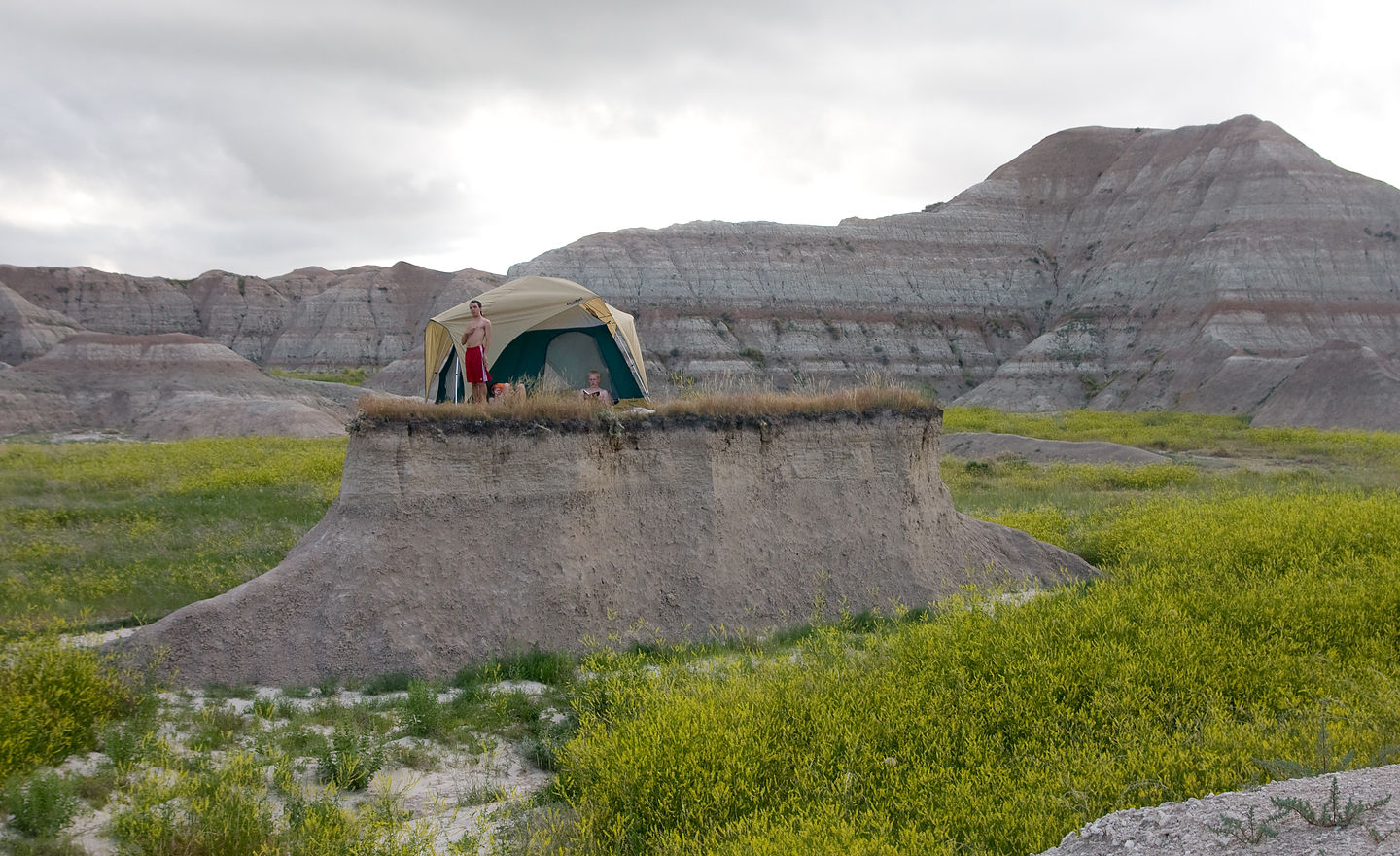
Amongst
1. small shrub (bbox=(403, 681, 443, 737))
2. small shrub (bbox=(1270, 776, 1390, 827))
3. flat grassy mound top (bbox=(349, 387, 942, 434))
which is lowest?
small shrub (bbox=(403, 681, 443, 737))

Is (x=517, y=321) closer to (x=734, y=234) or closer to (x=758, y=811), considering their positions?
(x=758, y=811)

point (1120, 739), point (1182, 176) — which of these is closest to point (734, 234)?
point (1182, 176)

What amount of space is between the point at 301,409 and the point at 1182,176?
196 ft

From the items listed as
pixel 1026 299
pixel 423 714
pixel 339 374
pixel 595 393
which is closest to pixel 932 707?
pixel 423 714

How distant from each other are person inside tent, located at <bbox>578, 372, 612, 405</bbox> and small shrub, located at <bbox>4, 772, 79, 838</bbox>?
283 inches

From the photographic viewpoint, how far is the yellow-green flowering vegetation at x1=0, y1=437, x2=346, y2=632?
11.7m

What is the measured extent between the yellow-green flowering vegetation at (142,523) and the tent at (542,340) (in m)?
3.79

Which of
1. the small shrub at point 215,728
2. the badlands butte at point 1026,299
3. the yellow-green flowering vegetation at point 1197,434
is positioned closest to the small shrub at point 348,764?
the small shrub at point 215,728

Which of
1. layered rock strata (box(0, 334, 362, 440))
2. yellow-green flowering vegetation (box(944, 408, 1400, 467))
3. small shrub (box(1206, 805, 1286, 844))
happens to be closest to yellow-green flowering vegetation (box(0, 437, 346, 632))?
small shrub (box(1206, 805, 1286, 844))

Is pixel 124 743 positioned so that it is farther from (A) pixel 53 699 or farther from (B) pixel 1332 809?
(B) pixel 1332 809

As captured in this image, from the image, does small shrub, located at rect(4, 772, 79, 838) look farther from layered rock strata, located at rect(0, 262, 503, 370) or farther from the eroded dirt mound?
layered rock strata, located at rect(0, 262, 503, 370)

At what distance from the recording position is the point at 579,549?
10789mm

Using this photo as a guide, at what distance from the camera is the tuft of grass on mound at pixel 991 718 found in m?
5.73

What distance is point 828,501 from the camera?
12.1 metres
